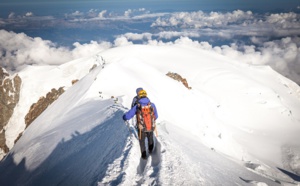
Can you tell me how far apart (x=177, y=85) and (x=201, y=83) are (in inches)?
1004

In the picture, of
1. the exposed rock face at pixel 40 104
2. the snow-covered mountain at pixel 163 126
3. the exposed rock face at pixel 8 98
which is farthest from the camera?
the exposed rock face at pixel 8 98

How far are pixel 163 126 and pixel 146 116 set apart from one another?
29.7ft

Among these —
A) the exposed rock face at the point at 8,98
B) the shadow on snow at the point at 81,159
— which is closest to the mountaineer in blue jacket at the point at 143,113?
the shadow on snow at the point at 81,159

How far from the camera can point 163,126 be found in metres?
18.8

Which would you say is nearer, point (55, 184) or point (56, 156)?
point (55, 184)

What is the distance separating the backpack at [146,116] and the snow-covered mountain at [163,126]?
1.55m

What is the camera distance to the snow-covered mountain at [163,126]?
432 inches

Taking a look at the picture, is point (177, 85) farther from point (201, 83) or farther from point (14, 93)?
point (14, 93)

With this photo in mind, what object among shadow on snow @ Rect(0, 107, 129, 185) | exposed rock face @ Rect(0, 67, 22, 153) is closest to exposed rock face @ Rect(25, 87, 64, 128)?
exposed rock face @ Rect(0, 67, 22, 153)

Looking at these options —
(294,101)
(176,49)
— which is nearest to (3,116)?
(176,49)

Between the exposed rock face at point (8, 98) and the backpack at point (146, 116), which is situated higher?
the backpack at point (146, 116)

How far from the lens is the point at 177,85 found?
53.5m

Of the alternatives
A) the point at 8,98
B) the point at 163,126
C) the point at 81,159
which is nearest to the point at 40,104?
the point at 8,98

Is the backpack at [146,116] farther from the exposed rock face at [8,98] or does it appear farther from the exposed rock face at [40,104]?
the exposed rock face at [8,98]
